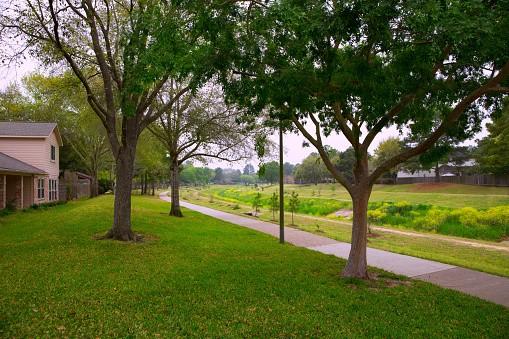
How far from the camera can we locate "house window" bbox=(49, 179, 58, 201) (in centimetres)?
2841

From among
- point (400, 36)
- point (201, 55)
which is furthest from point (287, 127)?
point (400, 36)

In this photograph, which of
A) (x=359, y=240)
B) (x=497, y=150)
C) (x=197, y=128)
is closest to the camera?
(x=359, y=240)

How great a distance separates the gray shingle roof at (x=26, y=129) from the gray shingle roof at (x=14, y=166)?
1.72 meters

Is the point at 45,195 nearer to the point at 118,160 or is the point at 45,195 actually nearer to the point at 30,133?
the point at 30,133

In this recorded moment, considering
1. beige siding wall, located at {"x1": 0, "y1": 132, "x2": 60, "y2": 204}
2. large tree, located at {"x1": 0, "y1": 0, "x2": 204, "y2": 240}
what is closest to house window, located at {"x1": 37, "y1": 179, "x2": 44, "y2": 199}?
beige siding wall, located at {"x1": 0, "y1": 132, "x2": 60, "y2": 204}

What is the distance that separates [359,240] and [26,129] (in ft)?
81.4

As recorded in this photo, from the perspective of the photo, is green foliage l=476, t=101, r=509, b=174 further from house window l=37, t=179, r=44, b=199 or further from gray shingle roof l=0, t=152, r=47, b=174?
house window l=37, t=179, r=44, b=199

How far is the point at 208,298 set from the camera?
683 centimetres

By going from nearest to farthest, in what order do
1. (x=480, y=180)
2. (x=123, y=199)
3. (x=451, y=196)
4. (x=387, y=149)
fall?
(x=123, y=199)
(x=451, y=196)
(x=480, y=180)
(x=387, y=149)

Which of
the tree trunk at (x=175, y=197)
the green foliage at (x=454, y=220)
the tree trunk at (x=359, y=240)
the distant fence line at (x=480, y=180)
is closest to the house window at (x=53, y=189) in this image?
the tree trunk at (x=175, y=197)

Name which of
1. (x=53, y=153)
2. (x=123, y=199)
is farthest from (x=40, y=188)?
(x=123, y=199)

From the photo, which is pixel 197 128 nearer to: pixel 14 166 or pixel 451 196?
pixel 14 166

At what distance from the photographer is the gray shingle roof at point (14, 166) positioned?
20194mm

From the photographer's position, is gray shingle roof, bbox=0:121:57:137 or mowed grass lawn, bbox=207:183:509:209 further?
mowed grass lawn, bbox=207:183:509:209
